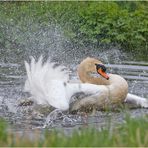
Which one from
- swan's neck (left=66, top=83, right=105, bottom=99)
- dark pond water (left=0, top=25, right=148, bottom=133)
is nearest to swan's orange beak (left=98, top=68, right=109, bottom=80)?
swan's neck (left=66, top=83, right=105, bottom=99)

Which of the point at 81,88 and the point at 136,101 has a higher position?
the point at 81,88

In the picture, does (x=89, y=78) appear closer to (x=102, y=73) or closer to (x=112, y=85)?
(x=102, y=73)

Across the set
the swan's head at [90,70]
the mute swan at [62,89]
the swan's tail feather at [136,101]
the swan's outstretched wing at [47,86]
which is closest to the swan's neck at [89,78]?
the swan's head at [90,70]

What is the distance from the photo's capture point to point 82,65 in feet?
33.0

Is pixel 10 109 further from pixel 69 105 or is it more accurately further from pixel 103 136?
pixel 103 136

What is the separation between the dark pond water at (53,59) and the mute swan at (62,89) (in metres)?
0.22

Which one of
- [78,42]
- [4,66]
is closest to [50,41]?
[78,42]

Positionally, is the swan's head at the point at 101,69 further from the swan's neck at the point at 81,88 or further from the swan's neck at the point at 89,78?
the swan's neck at the point at 81,88

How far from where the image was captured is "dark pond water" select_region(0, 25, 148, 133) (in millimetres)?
8148

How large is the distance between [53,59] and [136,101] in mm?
4173

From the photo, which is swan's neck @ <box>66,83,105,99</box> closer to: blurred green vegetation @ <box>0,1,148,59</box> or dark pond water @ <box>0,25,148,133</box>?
dark pond water @ <box>0,25,148,133</box>

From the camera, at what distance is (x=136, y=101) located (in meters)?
9.48

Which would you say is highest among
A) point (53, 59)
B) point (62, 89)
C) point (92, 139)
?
point (53, 59)

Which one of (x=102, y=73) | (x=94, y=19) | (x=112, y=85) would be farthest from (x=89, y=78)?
(x=94, y=19)
